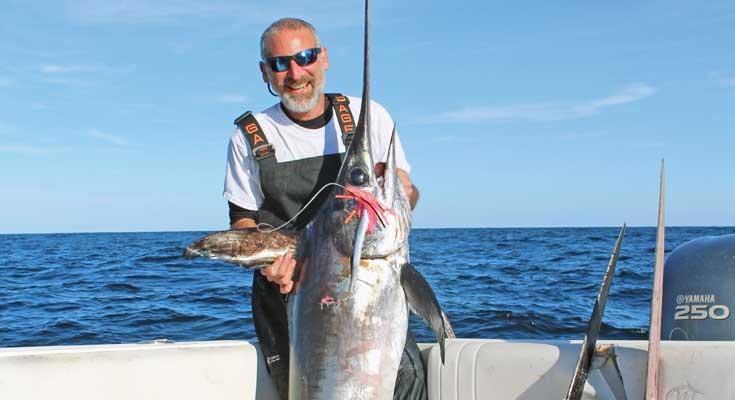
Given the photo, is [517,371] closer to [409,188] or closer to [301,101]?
[409,188]

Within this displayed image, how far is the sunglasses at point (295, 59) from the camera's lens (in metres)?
3.09

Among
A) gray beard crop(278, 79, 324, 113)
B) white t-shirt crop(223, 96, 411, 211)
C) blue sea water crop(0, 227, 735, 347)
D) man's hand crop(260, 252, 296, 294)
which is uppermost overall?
gray beard crop(278, 79, 324, 113)

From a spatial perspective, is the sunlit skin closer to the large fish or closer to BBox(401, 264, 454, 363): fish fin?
the large fish

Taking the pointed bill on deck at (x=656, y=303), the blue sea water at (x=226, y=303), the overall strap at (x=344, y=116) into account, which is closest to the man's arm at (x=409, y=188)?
the overall strap at (x=344, y=116)

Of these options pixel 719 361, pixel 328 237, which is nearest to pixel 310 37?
pixel 328 237

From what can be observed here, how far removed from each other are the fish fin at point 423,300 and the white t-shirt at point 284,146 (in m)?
0.73

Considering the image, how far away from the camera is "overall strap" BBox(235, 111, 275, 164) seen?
3.20 m

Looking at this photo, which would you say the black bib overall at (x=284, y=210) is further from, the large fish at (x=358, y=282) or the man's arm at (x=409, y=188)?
the large fish at (x=358, y=282)

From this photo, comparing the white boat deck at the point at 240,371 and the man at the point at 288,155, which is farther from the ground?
the man at the point at 288,155

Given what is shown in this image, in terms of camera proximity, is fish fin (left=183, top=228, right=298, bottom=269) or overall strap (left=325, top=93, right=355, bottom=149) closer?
fish fin (left=183, top=228, right=298, bottom=269)

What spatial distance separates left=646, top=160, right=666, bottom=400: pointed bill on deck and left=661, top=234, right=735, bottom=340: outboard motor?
2.19 ft

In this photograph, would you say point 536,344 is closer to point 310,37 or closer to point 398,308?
point 398,308

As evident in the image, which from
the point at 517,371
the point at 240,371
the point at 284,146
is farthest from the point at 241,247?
the point at 517,371

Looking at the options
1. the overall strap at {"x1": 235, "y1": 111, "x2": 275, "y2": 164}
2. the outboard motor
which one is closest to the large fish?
the overall strap at {"x1": 235, "y1": 111, "x2": 275, "y2": 164}
